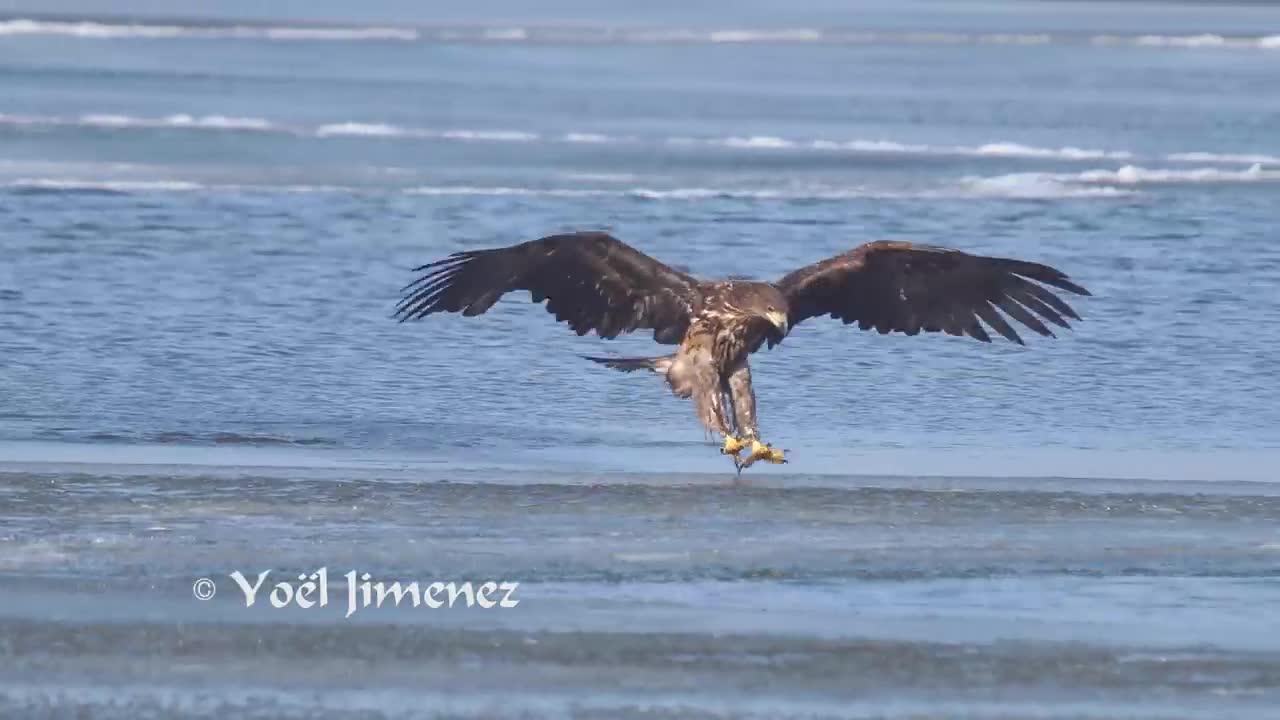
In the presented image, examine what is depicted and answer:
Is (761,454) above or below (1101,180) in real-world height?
below

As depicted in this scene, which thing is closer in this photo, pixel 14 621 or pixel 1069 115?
pixel 14 621

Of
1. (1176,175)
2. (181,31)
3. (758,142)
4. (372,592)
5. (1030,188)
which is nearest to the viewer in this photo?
(372,592)

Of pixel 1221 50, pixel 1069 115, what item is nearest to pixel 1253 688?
pixel 1069 115

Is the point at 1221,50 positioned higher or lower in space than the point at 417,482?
higher

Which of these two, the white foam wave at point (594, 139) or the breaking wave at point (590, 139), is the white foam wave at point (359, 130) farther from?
the white foam wave at point (594, 139)

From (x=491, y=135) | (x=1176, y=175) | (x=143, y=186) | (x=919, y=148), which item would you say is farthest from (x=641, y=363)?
(x=491, y=135)

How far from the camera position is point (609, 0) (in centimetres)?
3881

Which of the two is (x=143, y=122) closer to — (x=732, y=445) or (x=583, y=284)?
(x=583, y=284)

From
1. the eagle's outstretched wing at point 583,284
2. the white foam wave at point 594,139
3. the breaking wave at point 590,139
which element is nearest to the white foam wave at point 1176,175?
the breaking wave at point 590,139

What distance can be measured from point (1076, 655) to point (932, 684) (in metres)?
0.47

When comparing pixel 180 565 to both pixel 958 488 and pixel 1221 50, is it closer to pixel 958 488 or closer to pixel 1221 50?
pixel 958 488

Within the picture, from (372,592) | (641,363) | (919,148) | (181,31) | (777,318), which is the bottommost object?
(372,592)

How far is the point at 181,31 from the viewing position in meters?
30.6

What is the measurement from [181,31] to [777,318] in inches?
916
